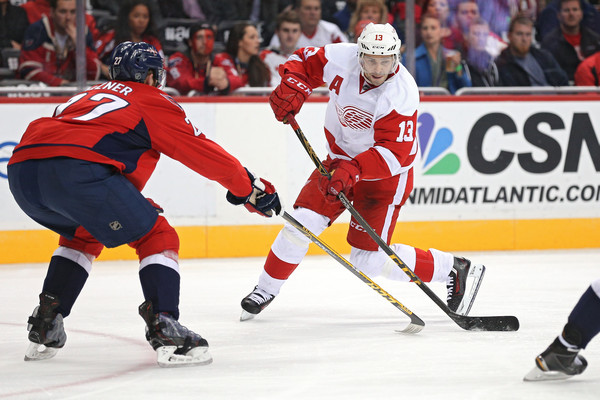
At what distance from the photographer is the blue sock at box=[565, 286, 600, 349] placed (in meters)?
2.48

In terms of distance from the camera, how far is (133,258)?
5387 mm

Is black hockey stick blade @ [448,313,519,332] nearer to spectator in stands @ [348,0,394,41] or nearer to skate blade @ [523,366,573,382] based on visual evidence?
skate blade @ [523,366,573,382]

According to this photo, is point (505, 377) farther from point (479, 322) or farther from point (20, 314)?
point (20, 314)

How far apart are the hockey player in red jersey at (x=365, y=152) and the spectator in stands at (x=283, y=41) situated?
2.02m

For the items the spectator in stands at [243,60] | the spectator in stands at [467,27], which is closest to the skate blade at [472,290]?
the spectator in stands at [243,60]

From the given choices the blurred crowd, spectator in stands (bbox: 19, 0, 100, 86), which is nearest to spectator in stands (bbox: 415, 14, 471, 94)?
the blurred crowd

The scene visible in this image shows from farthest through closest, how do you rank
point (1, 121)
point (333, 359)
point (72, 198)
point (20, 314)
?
point (1, 121) → point (20, 314) → point (333, 359) → point (72, 198)

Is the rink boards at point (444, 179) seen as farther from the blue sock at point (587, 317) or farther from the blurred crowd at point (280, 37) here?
the blue sock at point (587, 317)

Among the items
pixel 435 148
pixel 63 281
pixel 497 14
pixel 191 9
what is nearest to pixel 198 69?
pixel 191 9

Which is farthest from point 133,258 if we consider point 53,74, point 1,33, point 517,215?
point 517,215

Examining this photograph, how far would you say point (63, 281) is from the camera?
2.88m

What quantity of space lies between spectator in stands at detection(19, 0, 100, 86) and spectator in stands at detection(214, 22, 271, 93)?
0.82m

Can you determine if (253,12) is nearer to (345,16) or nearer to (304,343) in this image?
(345,16)

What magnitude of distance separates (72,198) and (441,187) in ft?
11.1
